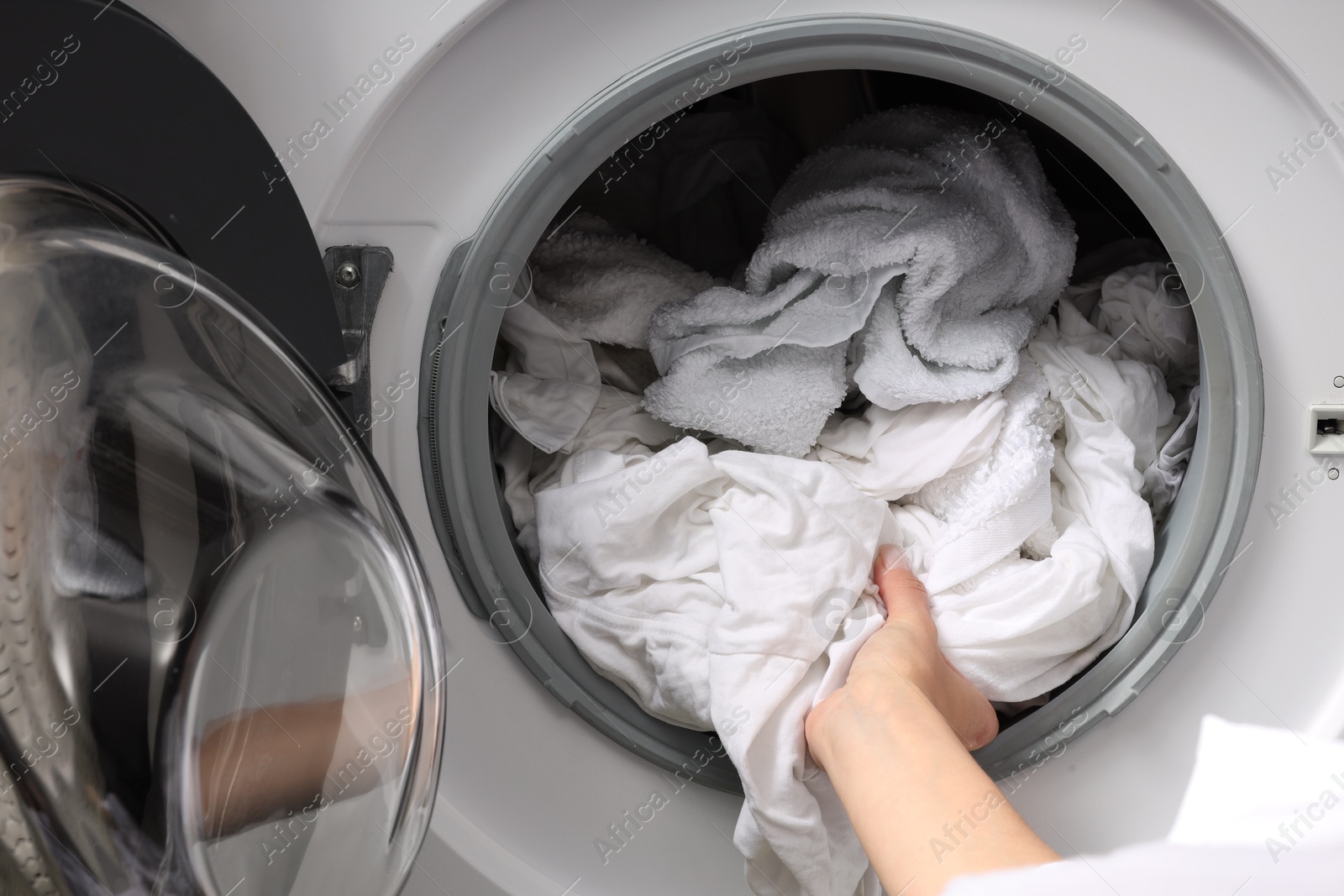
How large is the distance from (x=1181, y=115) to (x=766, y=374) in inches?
14.1

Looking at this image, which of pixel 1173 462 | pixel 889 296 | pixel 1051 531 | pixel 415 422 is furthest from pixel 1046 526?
pixel 415 422

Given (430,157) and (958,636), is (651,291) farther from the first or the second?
(958,636)

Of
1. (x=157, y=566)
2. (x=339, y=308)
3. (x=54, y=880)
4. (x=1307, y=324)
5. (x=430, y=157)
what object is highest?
(x=1307, y=324)

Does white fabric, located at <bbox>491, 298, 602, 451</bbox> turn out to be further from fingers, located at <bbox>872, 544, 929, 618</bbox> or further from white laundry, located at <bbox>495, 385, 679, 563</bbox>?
fingers, located at <bbox>872, 544, 929, 618</bbox>

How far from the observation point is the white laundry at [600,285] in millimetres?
816

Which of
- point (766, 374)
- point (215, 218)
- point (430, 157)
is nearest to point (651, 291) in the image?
point (766, 374)

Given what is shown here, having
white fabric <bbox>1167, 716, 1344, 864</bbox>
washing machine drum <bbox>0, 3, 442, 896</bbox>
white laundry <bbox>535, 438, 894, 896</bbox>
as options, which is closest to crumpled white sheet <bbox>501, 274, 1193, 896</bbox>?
white laundry <bbox>535, 438, 894, 896</bbox>

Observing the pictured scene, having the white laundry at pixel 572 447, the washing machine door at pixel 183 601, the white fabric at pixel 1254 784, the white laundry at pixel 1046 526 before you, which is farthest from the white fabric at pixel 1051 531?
the washing machine door at pixel 183 601

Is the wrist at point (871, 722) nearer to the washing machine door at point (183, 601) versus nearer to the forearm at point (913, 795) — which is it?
the forearm at point (913, 795)

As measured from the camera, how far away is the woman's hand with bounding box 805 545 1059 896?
515 millimetres

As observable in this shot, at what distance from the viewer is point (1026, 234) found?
0.77m

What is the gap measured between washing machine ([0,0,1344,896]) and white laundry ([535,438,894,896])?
0.05m

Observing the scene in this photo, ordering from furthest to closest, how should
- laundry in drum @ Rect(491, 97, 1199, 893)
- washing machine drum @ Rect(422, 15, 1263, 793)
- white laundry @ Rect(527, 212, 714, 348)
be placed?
white laundry @ Rect(527, 212, 714, 348), laundry in drum @ Rect(491, 97, 1199, 893), washing machine drum @ Rect(422, 15, 1263, 793)

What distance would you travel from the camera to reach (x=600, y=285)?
0.82 metres
